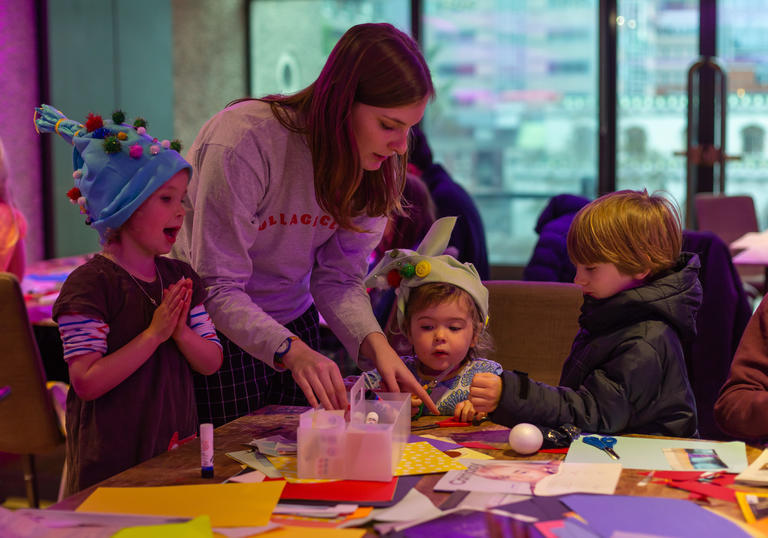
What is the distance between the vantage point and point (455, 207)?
3238 millimetres

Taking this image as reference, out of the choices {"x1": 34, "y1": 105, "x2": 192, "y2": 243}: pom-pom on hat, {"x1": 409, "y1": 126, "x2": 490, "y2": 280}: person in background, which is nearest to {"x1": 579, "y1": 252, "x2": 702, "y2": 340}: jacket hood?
{"x1": 34, "y1": 105, "x2": 192, "y2": 243}: pom-pom on hat

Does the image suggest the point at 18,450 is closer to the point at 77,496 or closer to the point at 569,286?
the point at 77,496

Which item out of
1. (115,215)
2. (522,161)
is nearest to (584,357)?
(115,215)

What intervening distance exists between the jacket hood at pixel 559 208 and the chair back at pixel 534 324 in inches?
29.8

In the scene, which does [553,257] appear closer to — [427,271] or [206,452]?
[427,271]

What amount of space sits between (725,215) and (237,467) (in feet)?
14.9

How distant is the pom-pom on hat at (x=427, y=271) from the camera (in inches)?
77.0

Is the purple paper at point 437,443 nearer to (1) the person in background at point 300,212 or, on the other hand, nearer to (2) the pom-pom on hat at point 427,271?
(1) the person in background at point 300,212

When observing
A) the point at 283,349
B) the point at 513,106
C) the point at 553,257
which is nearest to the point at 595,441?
the point at 283,349

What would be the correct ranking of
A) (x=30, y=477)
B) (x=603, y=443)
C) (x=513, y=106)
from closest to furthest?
(x=603, y=443) < (x=30, y=477) < (x=513, y=106)

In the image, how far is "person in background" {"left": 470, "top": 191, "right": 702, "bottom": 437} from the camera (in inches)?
61.4

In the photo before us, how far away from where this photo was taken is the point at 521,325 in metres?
2.28

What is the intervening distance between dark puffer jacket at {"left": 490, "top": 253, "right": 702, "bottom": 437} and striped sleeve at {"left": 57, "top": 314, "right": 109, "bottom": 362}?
2.46ft

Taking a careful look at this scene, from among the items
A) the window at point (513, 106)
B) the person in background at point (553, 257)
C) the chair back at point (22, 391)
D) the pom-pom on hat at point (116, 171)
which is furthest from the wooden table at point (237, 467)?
the window at point (513, 106)
